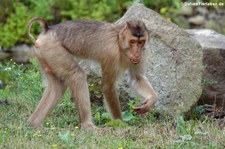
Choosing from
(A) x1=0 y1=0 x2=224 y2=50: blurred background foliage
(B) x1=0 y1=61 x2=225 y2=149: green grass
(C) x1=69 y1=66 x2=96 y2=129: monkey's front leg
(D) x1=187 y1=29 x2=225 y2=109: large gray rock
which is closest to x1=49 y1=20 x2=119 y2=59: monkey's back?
(C) x1=69 y1=66 x2=96 y2=129: monkey's front leg

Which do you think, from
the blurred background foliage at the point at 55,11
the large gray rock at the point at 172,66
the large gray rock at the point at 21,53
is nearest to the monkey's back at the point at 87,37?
the large gray rock at the point at 172,66

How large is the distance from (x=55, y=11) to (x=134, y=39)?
28.5 feet

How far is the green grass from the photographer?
775 centimetres

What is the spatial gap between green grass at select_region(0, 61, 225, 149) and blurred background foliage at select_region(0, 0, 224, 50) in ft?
20.7

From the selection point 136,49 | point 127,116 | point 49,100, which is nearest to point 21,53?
point 127,116

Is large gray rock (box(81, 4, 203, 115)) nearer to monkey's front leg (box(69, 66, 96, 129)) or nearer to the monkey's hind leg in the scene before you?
the monkey's hind leg

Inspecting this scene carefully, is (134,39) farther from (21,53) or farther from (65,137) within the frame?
(21,53)

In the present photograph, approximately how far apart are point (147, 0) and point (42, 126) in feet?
29.0

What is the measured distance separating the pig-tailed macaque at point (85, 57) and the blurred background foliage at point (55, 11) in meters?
7.63

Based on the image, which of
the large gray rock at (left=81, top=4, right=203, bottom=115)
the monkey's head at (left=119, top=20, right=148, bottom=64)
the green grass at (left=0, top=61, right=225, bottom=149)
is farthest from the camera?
the large gray rock at (left=81, top=4, right=203, bottom=115)

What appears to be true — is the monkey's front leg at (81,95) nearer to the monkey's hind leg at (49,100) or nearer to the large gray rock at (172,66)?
the monkey's hind leg at (49,100)

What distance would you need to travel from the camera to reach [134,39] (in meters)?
8.99

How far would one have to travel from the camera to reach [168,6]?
1772 centimetres

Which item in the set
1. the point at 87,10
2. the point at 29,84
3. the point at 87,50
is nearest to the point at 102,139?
the point at 87,50
